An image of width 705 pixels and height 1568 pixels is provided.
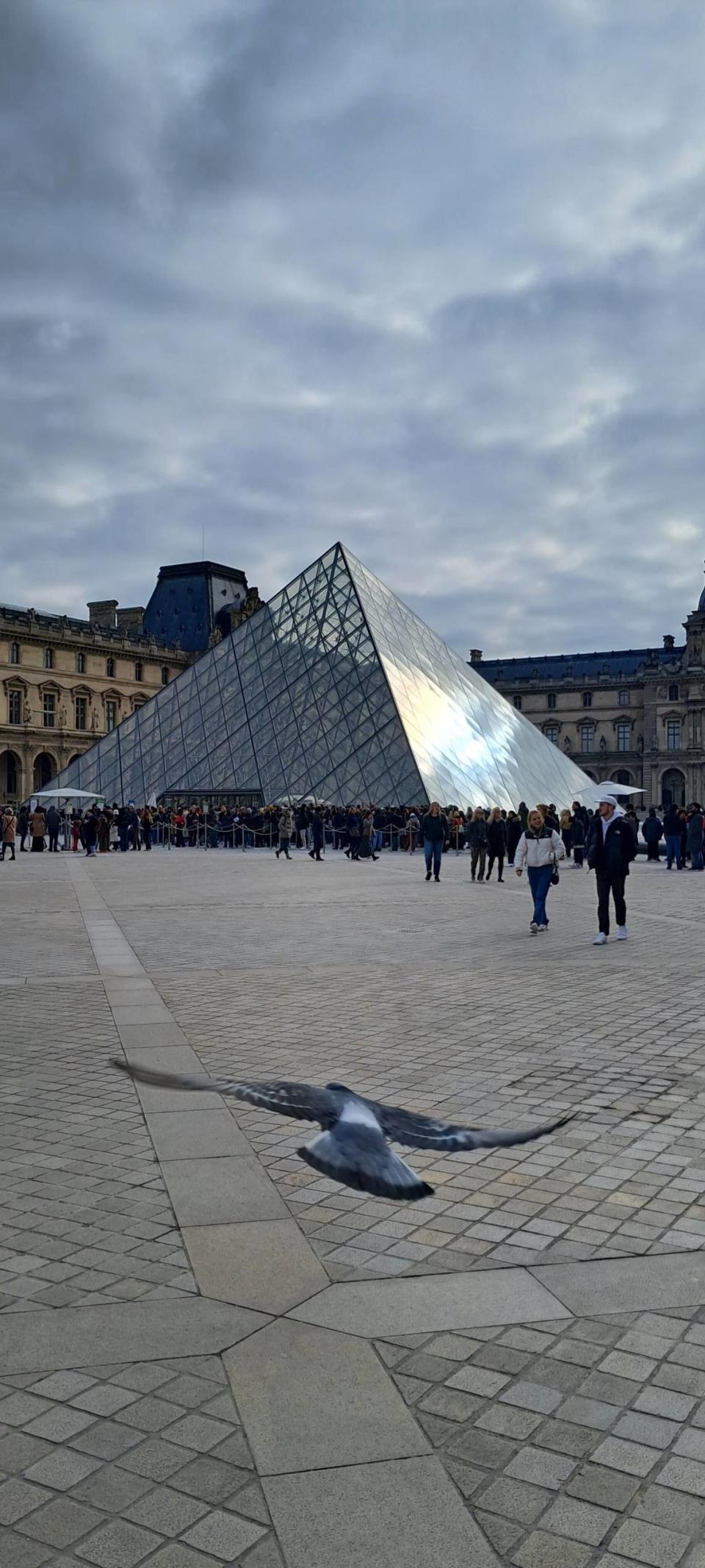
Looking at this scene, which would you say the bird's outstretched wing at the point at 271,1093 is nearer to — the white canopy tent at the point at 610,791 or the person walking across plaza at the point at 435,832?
the person walking across plaza at the point at 435,832

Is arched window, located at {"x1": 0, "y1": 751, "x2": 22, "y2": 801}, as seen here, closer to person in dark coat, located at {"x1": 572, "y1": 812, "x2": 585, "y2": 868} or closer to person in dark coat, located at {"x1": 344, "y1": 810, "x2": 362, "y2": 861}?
person in dark coat, located at {"x1": 344, "y1": 810, "x2": 362, "y2": 861}

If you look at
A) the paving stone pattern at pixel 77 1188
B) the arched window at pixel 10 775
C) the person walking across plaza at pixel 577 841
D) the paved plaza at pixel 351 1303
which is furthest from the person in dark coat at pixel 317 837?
the arched window at pixel 10 775

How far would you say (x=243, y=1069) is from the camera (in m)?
5.48

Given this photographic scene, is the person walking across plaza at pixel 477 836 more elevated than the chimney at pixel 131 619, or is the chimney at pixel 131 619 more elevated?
the chimney at pixel 131 619

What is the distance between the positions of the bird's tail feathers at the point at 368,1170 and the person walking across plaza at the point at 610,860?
342 inches

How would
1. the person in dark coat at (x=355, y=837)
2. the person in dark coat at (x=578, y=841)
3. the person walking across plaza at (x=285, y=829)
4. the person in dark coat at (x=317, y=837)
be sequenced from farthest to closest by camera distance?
1. the person walking across plaza at (x=285, y=829)
2. the person in dark coat at (x=317, y=837)
3. the person in dark coat at (x=355, y=837)
4. the person in dark coat at (x=578, y=841)

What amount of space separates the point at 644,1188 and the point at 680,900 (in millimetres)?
12560

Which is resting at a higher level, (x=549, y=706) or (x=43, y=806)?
(x=549, y=706)

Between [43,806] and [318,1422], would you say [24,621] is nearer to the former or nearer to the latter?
[43,806]

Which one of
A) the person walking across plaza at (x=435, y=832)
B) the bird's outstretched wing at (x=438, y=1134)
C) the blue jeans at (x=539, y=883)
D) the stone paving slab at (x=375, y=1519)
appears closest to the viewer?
the stone paving slab at (x=375, y=1519)

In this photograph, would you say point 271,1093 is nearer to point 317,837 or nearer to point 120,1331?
point 120,1331

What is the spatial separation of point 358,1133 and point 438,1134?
20cm

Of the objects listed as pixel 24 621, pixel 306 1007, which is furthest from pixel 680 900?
pixel 24 621

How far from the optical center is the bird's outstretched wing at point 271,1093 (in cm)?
283
